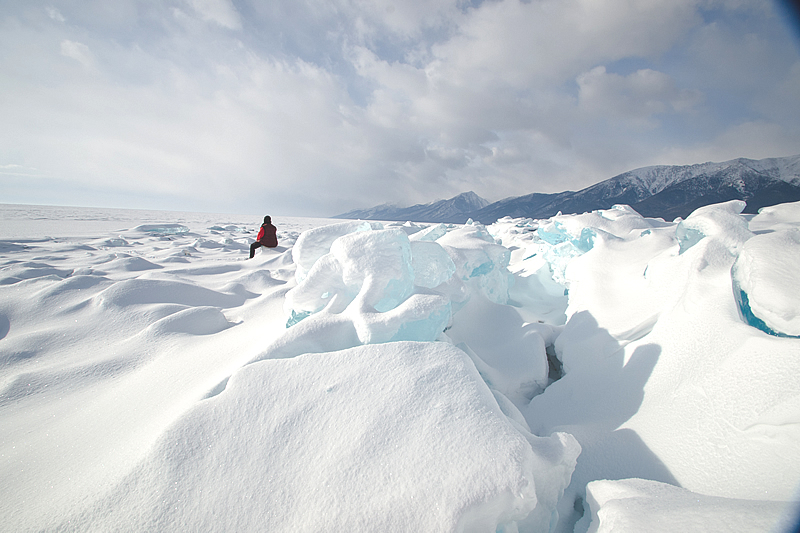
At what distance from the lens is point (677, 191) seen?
268ft

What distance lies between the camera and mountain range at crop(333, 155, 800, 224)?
64.6 metres

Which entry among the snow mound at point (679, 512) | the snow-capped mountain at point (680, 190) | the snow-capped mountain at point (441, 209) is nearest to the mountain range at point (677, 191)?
the snow-capped mountain at point (680, 190)

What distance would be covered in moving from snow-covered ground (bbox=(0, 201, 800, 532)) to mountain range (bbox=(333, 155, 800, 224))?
6915cm

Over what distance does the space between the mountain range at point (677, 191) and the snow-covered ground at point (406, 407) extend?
227ft

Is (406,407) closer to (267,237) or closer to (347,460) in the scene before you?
(347,460)

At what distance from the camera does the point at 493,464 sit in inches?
38.3

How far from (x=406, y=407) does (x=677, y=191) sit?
114033mm

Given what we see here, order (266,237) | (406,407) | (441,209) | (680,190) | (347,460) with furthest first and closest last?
(441,209) → (680,190) → (266,237) → (406,407) → (347,460)

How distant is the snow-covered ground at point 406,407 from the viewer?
94 centimetres

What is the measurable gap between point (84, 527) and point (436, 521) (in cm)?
108

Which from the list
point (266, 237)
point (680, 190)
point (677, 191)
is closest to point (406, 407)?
point (266, 237)

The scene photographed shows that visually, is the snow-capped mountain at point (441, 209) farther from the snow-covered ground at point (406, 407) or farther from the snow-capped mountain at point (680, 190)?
the snow-covered ground at point (406, 407)

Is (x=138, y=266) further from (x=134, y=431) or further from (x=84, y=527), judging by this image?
(x=84, y=527)

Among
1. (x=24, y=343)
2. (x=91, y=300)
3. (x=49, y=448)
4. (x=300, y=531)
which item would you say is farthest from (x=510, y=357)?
(x=91, y=300)
